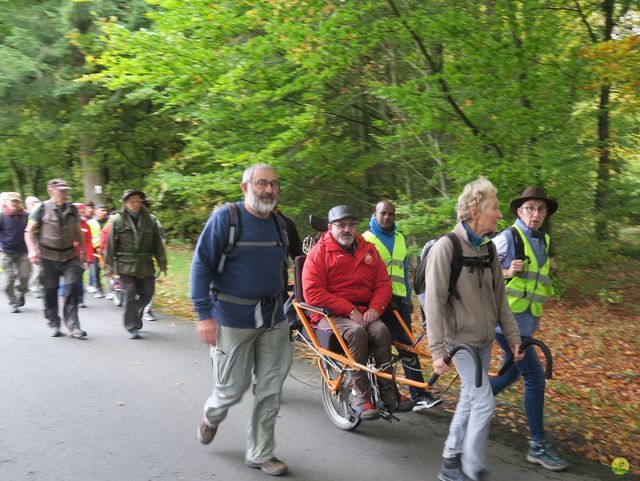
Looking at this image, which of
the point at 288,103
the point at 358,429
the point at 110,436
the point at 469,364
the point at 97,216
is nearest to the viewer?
the point at 469,364

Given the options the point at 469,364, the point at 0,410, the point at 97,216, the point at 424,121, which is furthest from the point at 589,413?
the point at 97,216

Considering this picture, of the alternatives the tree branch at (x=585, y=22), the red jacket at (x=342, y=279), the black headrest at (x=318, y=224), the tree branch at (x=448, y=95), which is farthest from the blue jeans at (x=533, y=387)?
the tree branch at (x=585, y=22)

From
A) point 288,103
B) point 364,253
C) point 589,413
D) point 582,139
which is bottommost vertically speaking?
point 589,413

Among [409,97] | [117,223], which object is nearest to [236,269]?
[117,223]

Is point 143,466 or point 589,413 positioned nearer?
point 143,466

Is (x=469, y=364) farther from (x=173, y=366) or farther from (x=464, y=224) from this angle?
(x=173, y=366)

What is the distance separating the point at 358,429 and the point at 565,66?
677cm

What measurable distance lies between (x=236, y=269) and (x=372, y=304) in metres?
1.61

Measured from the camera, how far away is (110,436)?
4.91 metres

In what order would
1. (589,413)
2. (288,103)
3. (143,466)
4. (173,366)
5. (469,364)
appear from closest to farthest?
(469,364) → (143,466) → (589,413) → (173,366) → (288,103)

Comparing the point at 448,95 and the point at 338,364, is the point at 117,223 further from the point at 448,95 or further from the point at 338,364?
the point at 448,95

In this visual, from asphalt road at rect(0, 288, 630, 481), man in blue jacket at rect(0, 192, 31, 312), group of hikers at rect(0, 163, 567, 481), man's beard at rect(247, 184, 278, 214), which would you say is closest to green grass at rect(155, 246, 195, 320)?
man in blue jacket at rect(0, 192, 31, 312)

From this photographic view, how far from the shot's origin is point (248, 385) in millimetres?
4430

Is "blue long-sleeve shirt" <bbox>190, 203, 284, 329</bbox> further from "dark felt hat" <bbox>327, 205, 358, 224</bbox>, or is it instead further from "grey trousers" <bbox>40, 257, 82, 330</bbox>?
"grey trousers" <bbox>40, 257, 82, 330</bbox>
